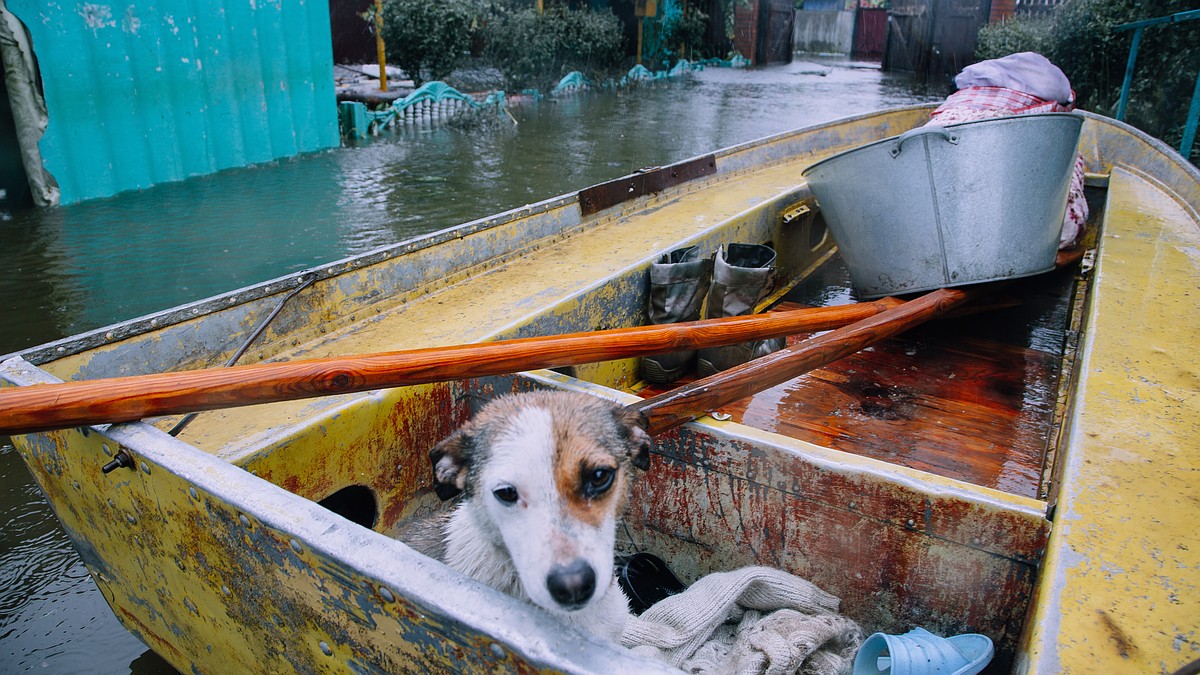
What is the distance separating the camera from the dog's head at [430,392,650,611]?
4.10ft

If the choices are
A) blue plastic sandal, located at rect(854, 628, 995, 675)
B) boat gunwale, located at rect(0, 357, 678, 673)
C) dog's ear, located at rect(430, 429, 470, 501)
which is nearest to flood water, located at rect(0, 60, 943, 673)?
boat gunwale, located at rect(0, 357, 678, 673)

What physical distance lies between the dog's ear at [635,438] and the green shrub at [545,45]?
15.1 meters

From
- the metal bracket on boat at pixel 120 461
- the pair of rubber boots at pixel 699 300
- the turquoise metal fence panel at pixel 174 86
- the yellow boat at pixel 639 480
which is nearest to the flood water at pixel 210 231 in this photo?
the turquoise metal fence panel at pixel 174 86

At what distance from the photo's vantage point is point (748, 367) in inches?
93.4

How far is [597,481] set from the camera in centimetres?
142

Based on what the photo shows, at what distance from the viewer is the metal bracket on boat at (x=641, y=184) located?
427 cm

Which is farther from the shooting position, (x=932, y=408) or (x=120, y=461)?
(x=932, y=408)

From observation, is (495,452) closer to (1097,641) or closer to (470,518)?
(470,518)

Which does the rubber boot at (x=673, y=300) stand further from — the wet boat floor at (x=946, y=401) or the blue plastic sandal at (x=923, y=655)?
the blue plastic sandal at (x=923, y=655)

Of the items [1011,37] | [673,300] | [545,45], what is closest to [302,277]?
[673,300]

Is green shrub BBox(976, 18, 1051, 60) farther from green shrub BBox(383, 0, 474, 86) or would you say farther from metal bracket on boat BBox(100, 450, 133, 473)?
metal bracket on boat BBox(100, 450, 133, 473)

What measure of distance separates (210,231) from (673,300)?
483cm

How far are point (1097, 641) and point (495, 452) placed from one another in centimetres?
116

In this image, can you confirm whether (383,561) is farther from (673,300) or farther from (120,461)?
(673,300)
